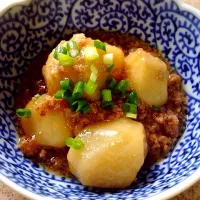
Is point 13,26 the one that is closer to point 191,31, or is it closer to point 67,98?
point 67,98

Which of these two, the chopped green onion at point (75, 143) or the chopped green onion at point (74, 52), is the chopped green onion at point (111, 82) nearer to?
the chopped green onion at point (74, 52)

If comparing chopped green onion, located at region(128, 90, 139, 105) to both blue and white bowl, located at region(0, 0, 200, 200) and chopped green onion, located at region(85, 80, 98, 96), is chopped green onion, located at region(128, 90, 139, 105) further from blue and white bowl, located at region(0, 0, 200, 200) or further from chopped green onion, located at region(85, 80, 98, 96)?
blue and white bowl, located at region(0, 0, 200, 200)

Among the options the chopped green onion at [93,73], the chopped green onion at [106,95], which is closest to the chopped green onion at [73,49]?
the chopped green onion at [93,73]

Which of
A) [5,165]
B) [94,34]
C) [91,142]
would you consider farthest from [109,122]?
[94,34]

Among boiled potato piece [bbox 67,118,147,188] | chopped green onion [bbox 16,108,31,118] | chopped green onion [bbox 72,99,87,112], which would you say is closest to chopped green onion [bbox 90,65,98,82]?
chopped green onion [bbox 72,99,87,112]

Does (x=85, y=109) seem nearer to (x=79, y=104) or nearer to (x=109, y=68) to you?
(x=79, y=104)

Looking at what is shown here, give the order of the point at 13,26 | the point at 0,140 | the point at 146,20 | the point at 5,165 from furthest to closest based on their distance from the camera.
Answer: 1. the point at 146,20
2. the point at 13,26
3. the point at 0,140
4. the point at 5,165
